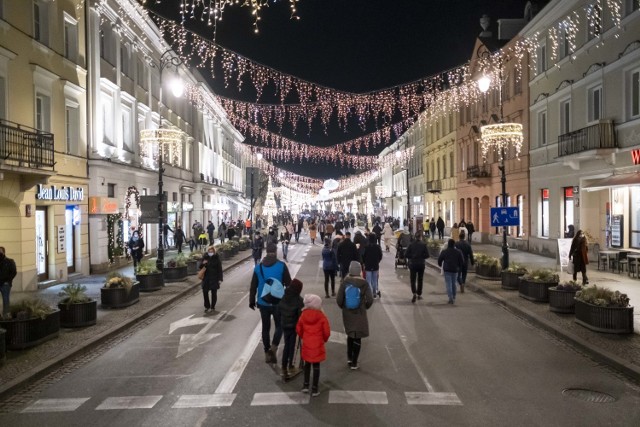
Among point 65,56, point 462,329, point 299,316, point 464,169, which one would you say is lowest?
point 462,329

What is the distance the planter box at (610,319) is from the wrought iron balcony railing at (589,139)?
11.7 meters

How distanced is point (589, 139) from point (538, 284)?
32.0ft

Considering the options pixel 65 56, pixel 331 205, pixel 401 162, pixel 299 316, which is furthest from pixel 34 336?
pixel 331 205

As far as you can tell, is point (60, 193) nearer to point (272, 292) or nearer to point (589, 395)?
point (272, 292)

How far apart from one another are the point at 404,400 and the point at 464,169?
3786cm

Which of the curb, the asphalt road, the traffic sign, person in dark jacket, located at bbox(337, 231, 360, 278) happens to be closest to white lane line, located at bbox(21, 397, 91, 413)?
the asphalt road

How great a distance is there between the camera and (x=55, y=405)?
23.7 feet

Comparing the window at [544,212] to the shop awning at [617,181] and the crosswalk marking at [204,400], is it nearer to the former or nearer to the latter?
the shop awning at [617,181]

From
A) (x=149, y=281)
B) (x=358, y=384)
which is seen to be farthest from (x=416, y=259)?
(x=149, y=281)

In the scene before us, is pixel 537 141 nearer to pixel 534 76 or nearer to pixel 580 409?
pixel 534 76

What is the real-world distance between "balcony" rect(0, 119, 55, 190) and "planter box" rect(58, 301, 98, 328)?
16.4ft

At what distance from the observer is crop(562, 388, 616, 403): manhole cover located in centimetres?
723

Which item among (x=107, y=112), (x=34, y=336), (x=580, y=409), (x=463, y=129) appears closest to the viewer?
(x=580, y=409)

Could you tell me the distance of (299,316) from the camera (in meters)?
8.41
